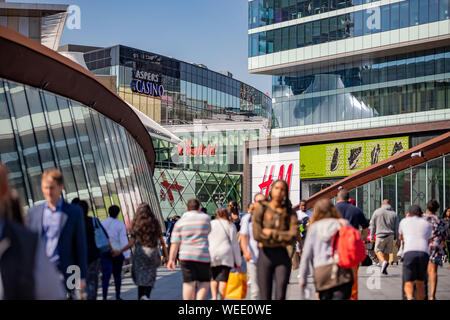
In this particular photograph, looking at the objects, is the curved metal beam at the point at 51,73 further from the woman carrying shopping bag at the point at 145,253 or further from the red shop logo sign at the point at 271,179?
the red shop logo sign at the point at 271,179

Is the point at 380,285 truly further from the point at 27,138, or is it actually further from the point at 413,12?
the point at 413,12

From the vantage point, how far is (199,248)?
30.1ft

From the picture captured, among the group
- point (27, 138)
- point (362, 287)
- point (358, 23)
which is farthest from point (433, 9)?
point (27, 138)

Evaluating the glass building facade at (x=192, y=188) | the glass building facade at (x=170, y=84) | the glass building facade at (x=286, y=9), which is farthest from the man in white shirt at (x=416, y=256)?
the glass building facade at (x=170, y=84)

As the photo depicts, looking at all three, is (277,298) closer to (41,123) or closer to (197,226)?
(197,226)

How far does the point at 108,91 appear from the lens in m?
19.0

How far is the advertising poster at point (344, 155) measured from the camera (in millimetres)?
42772

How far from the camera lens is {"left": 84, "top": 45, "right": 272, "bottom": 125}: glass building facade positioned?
251ft

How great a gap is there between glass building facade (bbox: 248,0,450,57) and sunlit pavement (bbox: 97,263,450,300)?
27103 mm

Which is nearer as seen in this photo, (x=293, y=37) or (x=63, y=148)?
(x=63, y=148)

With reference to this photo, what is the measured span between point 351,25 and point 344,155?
8.91 meters

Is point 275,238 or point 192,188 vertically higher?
point 275,238

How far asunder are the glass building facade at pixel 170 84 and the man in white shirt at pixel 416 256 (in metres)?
67.9

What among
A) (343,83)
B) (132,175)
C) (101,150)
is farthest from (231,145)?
(101,150)
